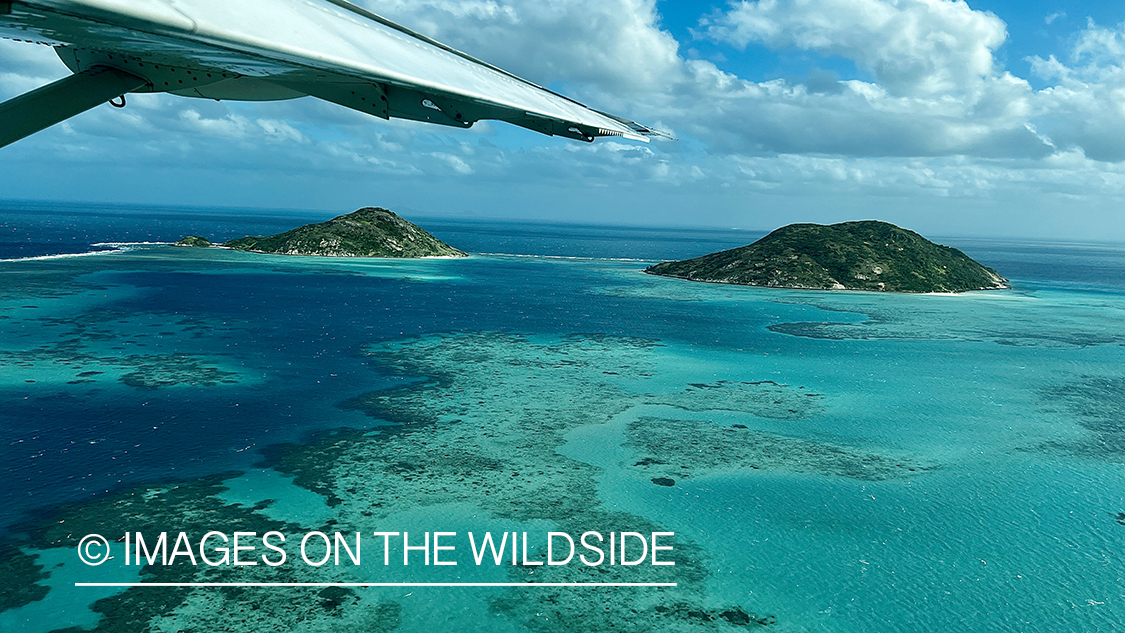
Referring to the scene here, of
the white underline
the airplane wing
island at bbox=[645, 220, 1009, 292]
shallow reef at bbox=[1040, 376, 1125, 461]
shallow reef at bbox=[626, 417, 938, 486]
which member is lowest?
the white underline

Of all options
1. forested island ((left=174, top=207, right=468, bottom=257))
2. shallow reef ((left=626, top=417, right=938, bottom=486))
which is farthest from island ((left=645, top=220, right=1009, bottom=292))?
shallow reef ((left=626, top=417, right=938, bottom=486))

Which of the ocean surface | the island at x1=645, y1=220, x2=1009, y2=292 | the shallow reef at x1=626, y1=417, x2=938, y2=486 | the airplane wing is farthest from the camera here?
the island at x1=645, y1=220, x2=1009, y2=292

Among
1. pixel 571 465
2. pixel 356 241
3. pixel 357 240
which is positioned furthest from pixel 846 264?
pixel 357 240

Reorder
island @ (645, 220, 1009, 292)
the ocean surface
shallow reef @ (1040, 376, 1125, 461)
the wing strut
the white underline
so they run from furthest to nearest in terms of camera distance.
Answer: island @ (645, 220, 1009, 292) < shallow reef @ (1040, 376, 1125, 461) < the ocean surface < the white underline < the wing strut

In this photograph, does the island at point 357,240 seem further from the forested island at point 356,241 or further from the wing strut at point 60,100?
the wing strut at point 60,100

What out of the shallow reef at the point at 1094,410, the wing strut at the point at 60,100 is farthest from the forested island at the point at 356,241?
the wing strut at the point at 60,100

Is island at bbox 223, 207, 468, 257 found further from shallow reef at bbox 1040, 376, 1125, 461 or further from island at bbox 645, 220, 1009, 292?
shallow reef at bbox 1040, 376, 1125, 461

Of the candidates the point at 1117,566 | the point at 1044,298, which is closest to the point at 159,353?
the point at 1117,566

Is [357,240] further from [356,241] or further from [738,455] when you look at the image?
[738,455]

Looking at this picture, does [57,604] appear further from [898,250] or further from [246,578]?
[898,250]
